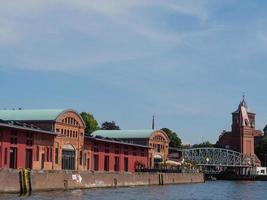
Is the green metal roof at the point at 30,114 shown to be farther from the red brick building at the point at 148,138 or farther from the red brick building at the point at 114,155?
the red brick building at the point at 148,138

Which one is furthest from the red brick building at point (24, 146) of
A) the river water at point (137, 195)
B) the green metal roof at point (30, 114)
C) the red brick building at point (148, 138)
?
the red brick building at point (148, 138)

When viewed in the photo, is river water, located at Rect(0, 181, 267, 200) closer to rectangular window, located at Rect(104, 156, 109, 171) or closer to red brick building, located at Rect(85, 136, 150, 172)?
red brick building, located at Rect(85, 136, 150, 172)

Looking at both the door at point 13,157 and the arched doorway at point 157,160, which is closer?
the door at point 13,157

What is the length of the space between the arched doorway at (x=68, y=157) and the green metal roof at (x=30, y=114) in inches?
276

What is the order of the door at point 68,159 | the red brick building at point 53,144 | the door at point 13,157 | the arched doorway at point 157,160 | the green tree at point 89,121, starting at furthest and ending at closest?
the green tree at point 89,121, the arched doorway at point 157,160, the door at point 68,159, the red brick building at point 53,144, the door at point 13,157

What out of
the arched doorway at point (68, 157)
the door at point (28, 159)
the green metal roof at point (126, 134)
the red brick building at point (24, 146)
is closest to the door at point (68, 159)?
the arched doorway at point (68, 157)

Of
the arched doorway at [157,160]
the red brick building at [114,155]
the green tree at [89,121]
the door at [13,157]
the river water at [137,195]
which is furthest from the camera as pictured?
the green tree at [89,121]

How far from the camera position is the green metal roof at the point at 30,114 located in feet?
374

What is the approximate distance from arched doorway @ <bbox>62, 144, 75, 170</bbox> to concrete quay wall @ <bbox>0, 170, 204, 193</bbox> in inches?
508

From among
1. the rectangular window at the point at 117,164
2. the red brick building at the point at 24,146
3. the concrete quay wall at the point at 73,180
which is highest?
the red brick building at the point at 24,146

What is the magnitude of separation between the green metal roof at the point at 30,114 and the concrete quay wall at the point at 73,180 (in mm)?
17078

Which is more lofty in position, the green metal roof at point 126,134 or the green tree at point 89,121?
the green tree at point 89,121

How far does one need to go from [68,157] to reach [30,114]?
1159 cm

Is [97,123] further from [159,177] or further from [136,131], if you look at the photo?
[159,177]
